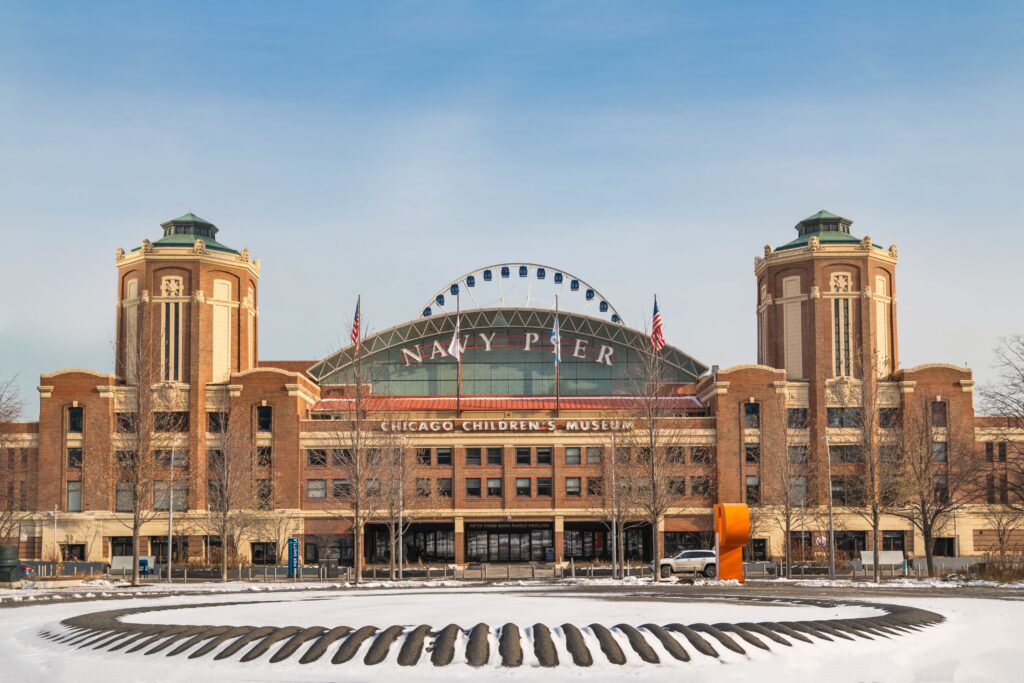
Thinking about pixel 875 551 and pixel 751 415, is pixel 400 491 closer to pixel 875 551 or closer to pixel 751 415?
pixel 875 551

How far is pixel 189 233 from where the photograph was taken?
101m

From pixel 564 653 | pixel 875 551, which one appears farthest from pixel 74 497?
pixel 564 653

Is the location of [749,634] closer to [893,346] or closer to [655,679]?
[655,679]

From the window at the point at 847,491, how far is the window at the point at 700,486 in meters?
9.61

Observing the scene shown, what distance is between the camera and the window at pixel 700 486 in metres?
95.2

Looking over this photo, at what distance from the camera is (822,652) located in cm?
2386

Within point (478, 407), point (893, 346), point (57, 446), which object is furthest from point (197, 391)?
point (893, 346)

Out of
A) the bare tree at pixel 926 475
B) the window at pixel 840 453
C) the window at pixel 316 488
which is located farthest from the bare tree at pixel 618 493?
the window at pixel 316 488

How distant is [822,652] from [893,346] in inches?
3091

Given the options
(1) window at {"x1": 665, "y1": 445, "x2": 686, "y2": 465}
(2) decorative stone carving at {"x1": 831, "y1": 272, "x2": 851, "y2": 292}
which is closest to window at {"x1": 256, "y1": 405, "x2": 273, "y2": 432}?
(1) window at {"x1": 665, "y1": 445, "x2": 686, "y2": 465}

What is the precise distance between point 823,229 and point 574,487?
3085cm

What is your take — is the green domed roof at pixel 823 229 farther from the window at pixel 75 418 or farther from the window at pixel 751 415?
the window at pixel 75 418

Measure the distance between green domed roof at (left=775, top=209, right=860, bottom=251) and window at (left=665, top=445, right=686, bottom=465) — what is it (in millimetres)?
19219

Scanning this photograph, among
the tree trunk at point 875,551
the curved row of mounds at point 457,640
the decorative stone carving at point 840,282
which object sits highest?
the decorative stone carving at point 840,282
